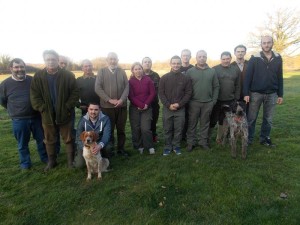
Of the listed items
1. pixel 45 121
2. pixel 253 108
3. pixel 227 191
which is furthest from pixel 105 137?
pixel 253 108

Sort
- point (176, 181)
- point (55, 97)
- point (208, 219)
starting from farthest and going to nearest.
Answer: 1. point (55, 97)
2. point (176, 181)
3. point (208, 219)

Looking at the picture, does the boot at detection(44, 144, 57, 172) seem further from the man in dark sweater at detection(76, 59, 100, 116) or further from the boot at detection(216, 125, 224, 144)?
the boot at detection(216, 125, 224, 144)

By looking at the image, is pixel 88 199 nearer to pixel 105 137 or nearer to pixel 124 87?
pixel 105 137

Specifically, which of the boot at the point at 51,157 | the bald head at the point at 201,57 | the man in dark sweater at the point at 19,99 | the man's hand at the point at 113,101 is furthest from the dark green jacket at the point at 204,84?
the man in dark sweater at the point at 19,99

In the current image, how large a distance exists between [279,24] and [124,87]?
1552 inches

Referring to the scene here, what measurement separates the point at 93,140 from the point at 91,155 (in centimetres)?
34

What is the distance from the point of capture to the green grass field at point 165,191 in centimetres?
443

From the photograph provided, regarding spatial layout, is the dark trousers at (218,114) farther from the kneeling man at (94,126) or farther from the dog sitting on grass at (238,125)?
the kneeling man at (94,126)

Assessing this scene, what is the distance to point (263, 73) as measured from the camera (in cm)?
671

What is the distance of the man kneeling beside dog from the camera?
5.57 metres

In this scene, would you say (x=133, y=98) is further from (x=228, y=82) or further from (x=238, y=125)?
(x=238, y=125)

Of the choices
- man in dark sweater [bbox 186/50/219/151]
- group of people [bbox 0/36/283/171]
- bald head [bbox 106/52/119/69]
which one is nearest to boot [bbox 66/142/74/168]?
group of people [bbox 0/36/283/171]

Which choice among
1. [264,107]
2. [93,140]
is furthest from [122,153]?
[264,107]

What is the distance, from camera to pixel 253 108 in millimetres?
7031
